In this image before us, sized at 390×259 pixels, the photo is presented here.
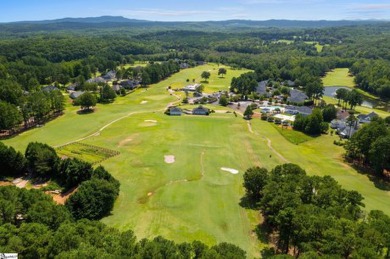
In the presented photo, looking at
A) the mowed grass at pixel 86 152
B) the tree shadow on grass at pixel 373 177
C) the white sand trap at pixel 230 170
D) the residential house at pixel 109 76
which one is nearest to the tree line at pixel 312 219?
the white sand trap at pixel 230 170

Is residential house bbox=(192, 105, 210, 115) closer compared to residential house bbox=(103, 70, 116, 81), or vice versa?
residential house bbox=(192, 105, 210, 115)

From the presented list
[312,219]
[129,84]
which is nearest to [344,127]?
[312,219]

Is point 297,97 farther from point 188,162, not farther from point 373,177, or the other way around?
point 188,162

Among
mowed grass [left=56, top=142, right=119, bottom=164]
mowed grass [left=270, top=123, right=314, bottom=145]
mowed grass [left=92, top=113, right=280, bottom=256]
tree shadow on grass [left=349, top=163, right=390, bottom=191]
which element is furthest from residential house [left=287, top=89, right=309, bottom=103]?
mowed grass [left=56, top=142, right=119, bottom=164]

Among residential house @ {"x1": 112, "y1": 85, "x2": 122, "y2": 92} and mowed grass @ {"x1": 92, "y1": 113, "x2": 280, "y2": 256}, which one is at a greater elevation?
residential house @ {"x1": 112, "y1": 85, "x2": 122, "y2": 92}

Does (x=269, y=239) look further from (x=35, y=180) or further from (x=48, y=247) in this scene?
(x=35, y=180)

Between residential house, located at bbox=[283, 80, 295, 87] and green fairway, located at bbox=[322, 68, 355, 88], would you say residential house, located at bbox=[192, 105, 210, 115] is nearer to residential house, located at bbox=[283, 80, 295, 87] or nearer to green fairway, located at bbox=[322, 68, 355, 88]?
residential house, located at bbox=[283, 80, 295, 87]

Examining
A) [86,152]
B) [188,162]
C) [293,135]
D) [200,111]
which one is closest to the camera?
[188,162]
